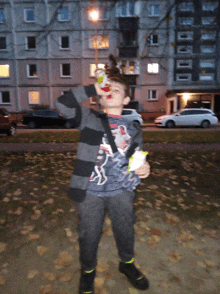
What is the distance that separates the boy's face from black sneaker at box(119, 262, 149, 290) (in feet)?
5.14

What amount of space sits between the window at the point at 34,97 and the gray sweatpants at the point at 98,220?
2857 centimetres

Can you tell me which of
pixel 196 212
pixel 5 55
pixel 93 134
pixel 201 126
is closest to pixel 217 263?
pixel 196 212

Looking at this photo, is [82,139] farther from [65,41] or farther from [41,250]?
[65,41]

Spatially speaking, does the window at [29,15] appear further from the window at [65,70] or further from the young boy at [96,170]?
the young boy at [96,170]

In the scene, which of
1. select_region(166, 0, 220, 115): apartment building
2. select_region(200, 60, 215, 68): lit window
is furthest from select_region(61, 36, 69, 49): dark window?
select_region(200, 60, 215, 68): lit window

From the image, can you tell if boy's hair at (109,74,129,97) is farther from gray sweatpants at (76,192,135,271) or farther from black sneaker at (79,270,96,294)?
black sneaker at (79,270,96,294)

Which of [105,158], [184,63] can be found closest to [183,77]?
[184,63]

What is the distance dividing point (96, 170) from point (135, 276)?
3.91 feet

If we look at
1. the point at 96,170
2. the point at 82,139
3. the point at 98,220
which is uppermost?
the point at 82,139

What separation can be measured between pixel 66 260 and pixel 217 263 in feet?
5.72

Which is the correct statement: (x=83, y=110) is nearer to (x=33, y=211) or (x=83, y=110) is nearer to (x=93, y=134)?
(x=93, y=134)

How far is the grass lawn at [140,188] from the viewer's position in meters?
3.66

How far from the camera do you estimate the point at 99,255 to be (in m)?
Result: 2.67

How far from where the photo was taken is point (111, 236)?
304 cm
